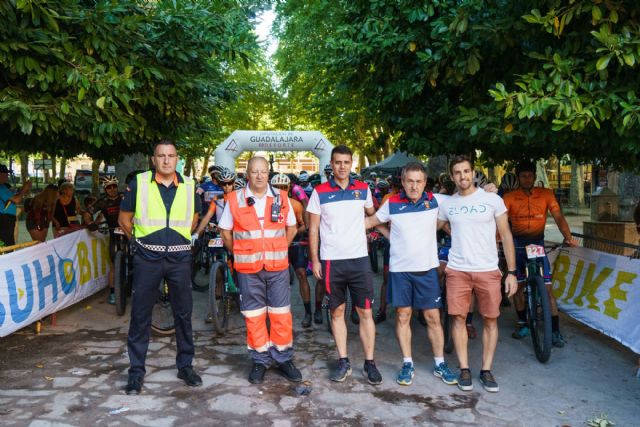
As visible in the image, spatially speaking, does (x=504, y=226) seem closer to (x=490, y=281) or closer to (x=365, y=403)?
(x=490, y=281)

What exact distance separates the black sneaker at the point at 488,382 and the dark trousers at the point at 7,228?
769 cm

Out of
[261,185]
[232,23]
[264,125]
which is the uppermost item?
[264,125]

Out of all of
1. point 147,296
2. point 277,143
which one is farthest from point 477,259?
point 277,143

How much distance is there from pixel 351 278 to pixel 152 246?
A: 67.0 inches

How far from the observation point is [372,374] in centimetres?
496

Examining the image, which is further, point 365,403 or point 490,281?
point 490,281

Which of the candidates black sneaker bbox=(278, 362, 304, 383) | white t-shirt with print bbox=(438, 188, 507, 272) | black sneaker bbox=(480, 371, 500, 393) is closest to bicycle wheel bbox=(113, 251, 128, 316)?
black sneaker bbox=(278, 362, 304, 383)

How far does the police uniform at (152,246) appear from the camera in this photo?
15.8ft

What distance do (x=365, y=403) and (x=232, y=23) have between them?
497 centimetres

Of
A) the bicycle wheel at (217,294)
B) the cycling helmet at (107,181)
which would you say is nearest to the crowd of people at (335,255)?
the bicycle wheel at (217,294)

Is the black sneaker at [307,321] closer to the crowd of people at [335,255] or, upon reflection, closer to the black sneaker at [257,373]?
the crowd of people at [335,255]

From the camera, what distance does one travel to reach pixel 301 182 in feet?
38.2

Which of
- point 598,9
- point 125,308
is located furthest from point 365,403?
point 125,308

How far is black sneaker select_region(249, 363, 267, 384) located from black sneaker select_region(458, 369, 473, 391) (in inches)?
65.5
